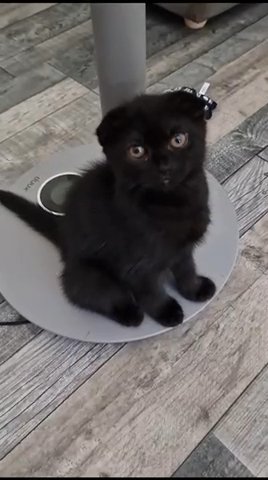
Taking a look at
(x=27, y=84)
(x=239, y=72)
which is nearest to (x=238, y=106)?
(x=239, y=72)

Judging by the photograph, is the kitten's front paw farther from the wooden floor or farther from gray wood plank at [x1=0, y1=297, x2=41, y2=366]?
gray wood plank at [x1=0, y1=297, x2=41, y2=366]

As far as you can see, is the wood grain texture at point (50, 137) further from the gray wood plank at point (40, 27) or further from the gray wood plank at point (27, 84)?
the gray wood plank at point (40, 27)

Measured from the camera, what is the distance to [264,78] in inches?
67.7

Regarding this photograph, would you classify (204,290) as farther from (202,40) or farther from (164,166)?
(202,40)

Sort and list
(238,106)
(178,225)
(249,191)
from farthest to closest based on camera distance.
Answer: (238,106)
(249,191)
(178,225)

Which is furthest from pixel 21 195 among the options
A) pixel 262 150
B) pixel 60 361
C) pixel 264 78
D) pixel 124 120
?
pixel 264 78

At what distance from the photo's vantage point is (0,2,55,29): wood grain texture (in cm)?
A: 205

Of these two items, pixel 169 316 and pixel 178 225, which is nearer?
pixel 178 225

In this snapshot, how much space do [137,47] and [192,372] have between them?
689 millimetres

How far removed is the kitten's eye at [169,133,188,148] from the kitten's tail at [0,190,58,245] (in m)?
0.45

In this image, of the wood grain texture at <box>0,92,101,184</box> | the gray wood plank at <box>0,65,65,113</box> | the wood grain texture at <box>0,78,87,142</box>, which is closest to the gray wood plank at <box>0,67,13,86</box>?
the gray wood plank at <box>0,65,65,113</box>

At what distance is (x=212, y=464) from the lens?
948mm

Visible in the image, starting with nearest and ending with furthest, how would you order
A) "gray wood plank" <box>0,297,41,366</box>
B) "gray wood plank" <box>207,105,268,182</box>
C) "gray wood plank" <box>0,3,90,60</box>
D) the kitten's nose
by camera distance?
the kitten's nose, "gray wood plank" <box>0,297,41,366</box>, "gray wood plank" <box>207,105,268,182</box>, "gray wood plank" <box>0,3,90,60</box>

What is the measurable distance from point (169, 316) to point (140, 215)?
28 centimetres
